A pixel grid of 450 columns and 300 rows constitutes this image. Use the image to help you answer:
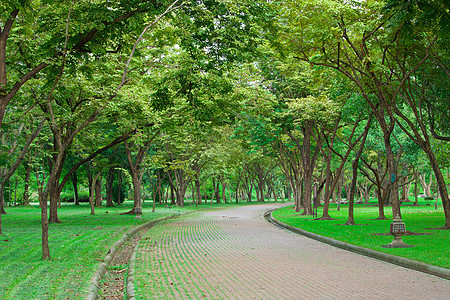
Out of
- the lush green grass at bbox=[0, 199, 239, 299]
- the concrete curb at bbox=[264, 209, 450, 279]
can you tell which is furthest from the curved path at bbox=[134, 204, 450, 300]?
the lush green grass at bbox=[0, 199, 239, 299]

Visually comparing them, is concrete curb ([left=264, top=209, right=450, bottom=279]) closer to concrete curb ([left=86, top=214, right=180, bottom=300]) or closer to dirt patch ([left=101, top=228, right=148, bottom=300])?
dirt patch ([left=101, top=228, right=148, bottom=300])

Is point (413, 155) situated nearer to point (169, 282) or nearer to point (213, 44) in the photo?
point (213, 44)

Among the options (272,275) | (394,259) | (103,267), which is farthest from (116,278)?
(394,259)

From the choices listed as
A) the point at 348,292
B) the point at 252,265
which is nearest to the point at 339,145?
the point at 252,265

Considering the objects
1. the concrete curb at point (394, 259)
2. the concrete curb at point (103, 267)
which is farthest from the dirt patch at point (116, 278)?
the concrete curb at point (394, 259)

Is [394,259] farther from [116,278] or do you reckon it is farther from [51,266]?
[51,266]

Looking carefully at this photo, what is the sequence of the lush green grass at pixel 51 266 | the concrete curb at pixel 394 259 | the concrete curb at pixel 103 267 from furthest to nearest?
1. the concrete curb at pixel 394 259
2. the concrete curb at pixel 103 267
3. the lush green grass at pixel 51 266

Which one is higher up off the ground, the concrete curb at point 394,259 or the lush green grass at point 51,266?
the lush green grass at point 51,266

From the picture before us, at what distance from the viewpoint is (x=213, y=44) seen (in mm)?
10250

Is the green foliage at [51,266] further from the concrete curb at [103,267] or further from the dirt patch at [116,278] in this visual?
the dirt patch at [116,278]

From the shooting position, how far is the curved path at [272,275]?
20.1 ft

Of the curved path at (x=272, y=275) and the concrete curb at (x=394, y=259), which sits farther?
the concrete curb at (x=394, y=259)

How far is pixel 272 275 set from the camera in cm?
762

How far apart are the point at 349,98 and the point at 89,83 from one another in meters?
12.4
